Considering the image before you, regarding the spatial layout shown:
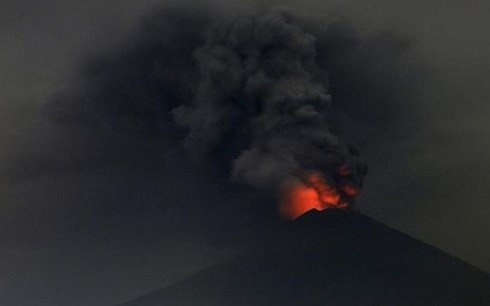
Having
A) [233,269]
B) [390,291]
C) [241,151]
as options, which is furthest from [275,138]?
[390,291]

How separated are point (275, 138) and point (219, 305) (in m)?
3.57

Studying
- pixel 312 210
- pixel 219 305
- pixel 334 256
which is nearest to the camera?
pixel 219 305

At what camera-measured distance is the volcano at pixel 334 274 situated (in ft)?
31.4

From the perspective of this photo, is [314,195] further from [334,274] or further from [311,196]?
[334,274]

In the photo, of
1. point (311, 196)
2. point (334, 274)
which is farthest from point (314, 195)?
point (334, 274)

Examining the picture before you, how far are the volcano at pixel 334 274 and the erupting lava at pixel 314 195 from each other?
279mm

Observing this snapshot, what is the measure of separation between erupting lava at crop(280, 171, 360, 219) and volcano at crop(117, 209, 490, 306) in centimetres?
28

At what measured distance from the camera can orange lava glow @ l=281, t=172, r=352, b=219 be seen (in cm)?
1142

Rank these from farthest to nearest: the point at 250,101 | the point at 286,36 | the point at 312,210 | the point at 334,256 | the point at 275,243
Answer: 1. the point at 312,210
2. the point at 334,256
3. the point at 250,101
4. the point at 275,243
5. the point at 286,36

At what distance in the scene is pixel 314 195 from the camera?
13.8 m

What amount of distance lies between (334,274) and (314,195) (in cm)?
168

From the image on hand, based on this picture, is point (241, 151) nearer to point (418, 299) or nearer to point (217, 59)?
point (217, 59)

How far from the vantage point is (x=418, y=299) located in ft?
36.7

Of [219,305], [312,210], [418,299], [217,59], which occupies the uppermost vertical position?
[217,59]
